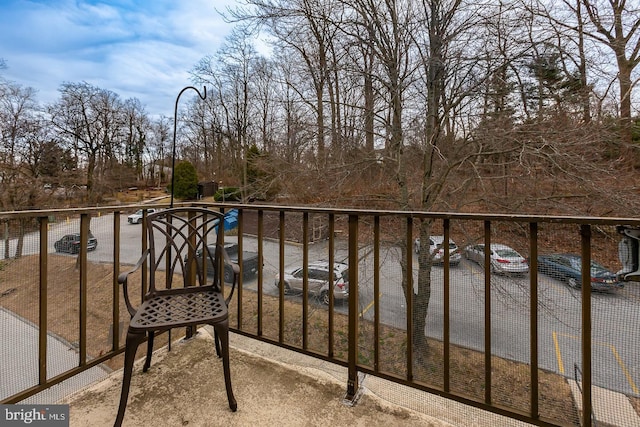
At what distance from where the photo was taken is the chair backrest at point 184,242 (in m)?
1.63

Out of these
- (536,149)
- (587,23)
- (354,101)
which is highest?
(587,23)

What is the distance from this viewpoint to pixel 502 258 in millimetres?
2086

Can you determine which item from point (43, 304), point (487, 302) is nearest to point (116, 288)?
point (43, 304)

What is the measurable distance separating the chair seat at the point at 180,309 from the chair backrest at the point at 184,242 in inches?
3.4

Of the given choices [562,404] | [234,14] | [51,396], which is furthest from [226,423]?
[234,14]

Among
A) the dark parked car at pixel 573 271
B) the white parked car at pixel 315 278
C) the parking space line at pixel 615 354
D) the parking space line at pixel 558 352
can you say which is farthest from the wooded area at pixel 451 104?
the dark parked car at pixel 573 271

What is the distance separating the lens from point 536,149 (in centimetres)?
417

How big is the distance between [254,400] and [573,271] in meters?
1.64

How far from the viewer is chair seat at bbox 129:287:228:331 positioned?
1286 millimetres

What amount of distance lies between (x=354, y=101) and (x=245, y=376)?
5.22 m

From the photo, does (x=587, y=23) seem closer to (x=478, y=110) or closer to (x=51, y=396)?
(x=478, y=110)

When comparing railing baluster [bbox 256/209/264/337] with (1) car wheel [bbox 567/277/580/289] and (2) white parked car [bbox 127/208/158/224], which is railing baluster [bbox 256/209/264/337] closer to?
(2) white parked car [bbox 127/208/158/224]

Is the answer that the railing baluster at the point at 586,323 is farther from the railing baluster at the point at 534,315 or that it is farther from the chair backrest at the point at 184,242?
the chair backrest at the point at 184,242

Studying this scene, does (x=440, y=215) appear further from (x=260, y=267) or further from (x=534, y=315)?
(x=260, y=267)
